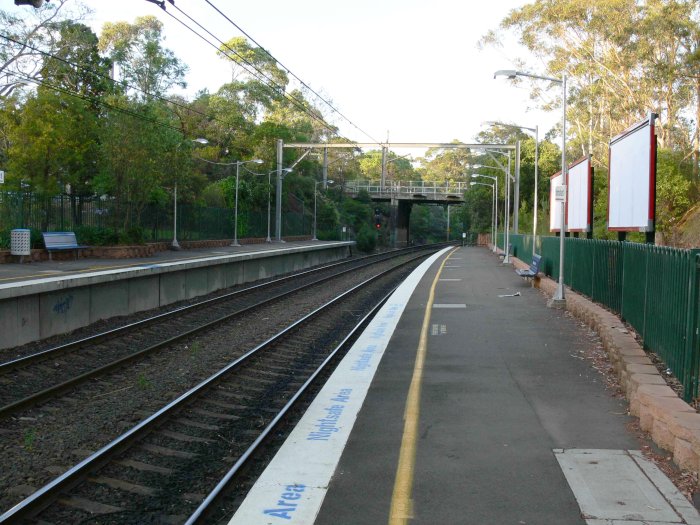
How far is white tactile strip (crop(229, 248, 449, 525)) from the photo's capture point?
547cm

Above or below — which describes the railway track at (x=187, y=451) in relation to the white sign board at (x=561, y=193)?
below

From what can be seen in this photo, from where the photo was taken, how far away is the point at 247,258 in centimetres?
2998

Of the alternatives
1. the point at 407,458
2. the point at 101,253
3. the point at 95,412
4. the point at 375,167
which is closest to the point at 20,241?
the point at 101,253

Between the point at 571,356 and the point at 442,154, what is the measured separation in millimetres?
139350

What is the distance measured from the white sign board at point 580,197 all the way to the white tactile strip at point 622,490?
13880mm

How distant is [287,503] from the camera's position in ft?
18.4

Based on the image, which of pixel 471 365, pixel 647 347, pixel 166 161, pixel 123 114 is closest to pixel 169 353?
pixel 471 365

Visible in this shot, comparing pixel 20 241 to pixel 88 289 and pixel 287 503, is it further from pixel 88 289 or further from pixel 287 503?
pixel 287 503

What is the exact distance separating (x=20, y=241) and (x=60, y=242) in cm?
283

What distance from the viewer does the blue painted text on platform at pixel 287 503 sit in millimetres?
5407

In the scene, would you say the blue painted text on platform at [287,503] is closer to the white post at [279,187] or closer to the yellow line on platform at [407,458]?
the yellow line on platform at [407,458]

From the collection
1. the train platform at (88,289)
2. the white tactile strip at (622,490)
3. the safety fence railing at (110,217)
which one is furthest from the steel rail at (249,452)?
the safety fence railing at (110,217)

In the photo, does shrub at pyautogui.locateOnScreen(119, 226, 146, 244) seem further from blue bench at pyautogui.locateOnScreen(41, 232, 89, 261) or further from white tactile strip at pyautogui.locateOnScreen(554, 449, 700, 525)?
white tactile strip at pyautogui.locateOnScreen(554, 449, 700, 525)

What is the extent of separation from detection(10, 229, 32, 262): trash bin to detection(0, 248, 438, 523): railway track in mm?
13723
